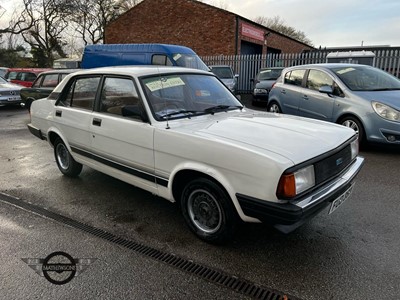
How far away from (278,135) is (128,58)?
9714 millimetres

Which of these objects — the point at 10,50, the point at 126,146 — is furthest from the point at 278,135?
the point at 10,50

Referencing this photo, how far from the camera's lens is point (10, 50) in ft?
121

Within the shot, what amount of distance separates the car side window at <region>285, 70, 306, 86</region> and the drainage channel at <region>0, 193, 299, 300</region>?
18.9ft

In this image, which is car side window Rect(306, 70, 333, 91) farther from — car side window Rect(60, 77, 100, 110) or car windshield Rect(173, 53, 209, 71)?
car side window Rect(60, 77, 100, 110)

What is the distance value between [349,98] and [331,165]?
397 centimetres

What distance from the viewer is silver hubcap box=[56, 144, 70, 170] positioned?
511 cm

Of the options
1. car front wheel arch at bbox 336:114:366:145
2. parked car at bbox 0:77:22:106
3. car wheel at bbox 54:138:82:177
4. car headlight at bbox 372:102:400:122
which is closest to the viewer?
car wheel at bbox 54:138:82:177

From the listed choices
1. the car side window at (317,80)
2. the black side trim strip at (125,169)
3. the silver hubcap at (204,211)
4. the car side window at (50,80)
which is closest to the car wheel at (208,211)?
the silver hubcap at (204,211)

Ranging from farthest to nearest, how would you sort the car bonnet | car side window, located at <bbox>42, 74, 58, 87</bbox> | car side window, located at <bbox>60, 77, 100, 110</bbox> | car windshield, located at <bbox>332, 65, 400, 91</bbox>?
car side window, located at <bbox>42, 74, 58, 87</bbox>, car windshield, located at <bbox>332, 65, 400, 91</bbox>, car side window, located at <bbox>60, 77, 100, 110</bbox>, the car bonnet

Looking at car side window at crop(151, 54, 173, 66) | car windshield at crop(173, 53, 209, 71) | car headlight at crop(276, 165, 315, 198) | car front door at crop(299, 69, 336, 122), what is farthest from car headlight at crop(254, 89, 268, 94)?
car headlight at crop(276, 165, 315, 198)

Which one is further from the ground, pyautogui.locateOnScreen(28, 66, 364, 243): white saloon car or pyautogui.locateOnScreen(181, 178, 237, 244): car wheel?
pyautogui.locateOnScreen(28, 66, 364, 243): white saloon car

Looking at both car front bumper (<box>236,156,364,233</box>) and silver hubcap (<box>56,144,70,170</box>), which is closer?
car front bumper (<box>236,156,364,233</box>)

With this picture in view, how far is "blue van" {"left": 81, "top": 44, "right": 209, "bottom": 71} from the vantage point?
10.9m

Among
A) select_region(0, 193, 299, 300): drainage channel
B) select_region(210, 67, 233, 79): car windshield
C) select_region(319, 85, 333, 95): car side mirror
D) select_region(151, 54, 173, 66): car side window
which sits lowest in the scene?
select_region(0, 193, 299, 300): drainage channel
